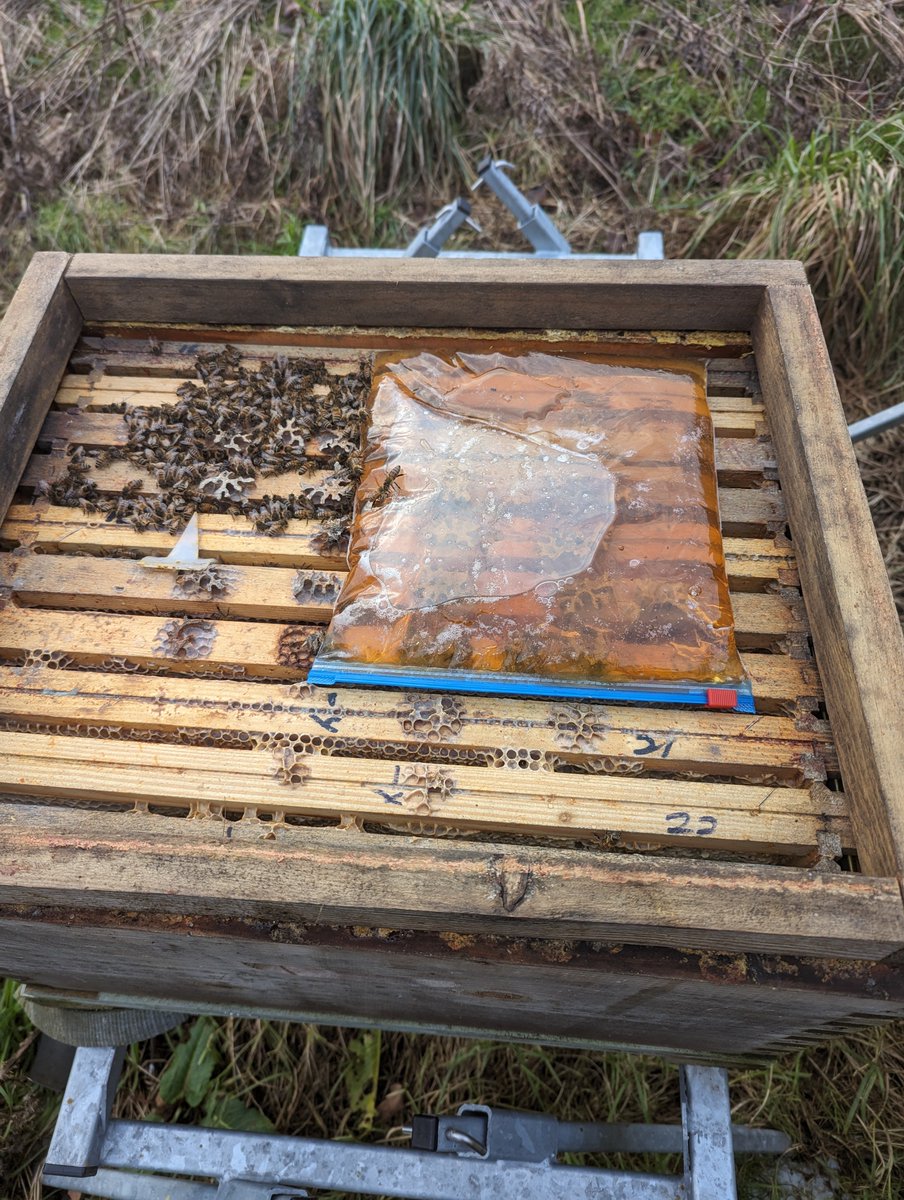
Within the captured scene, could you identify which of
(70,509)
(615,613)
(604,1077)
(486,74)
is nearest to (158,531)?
(70,509)

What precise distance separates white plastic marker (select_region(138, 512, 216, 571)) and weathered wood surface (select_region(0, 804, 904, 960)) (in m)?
0.80

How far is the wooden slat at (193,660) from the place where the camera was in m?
2.07

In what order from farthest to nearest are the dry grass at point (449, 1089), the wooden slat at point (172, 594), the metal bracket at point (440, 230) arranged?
1. the dry grass at point (449, 1089)
2. the metal bracket at point (440, 230)
3. the wooden slat at point (172, 594)

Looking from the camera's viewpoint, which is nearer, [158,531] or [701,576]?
[701,576]

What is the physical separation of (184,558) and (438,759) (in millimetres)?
960

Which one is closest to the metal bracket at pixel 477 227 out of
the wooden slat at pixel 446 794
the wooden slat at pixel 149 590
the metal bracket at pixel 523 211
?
the metal bracket at pixel 523 211

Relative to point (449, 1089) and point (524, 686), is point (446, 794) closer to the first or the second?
point (524, 686)

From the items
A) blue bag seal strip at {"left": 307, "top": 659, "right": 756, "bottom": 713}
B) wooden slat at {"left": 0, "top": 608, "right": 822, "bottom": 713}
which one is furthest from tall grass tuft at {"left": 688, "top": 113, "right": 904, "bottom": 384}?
blue bag seal strip at {"left": 307, "top": 659, "right": 756, "bottom": 713}

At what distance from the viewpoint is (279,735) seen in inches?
79.1

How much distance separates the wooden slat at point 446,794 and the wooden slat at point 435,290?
1515mm

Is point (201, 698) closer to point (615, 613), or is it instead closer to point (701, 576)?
point (615, 613)

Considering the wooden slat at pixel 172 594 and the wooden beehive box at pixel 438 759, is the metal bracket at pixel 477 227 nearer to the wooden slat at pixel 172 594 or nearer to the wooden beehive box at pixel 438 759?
the wooden beehive box at pixel 438 759

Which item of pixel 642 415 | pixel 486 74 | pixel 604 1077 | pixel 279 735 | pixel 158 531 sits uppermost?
pixel 486 74

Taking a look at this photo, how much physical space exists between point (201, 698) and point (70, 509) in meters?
0.84
